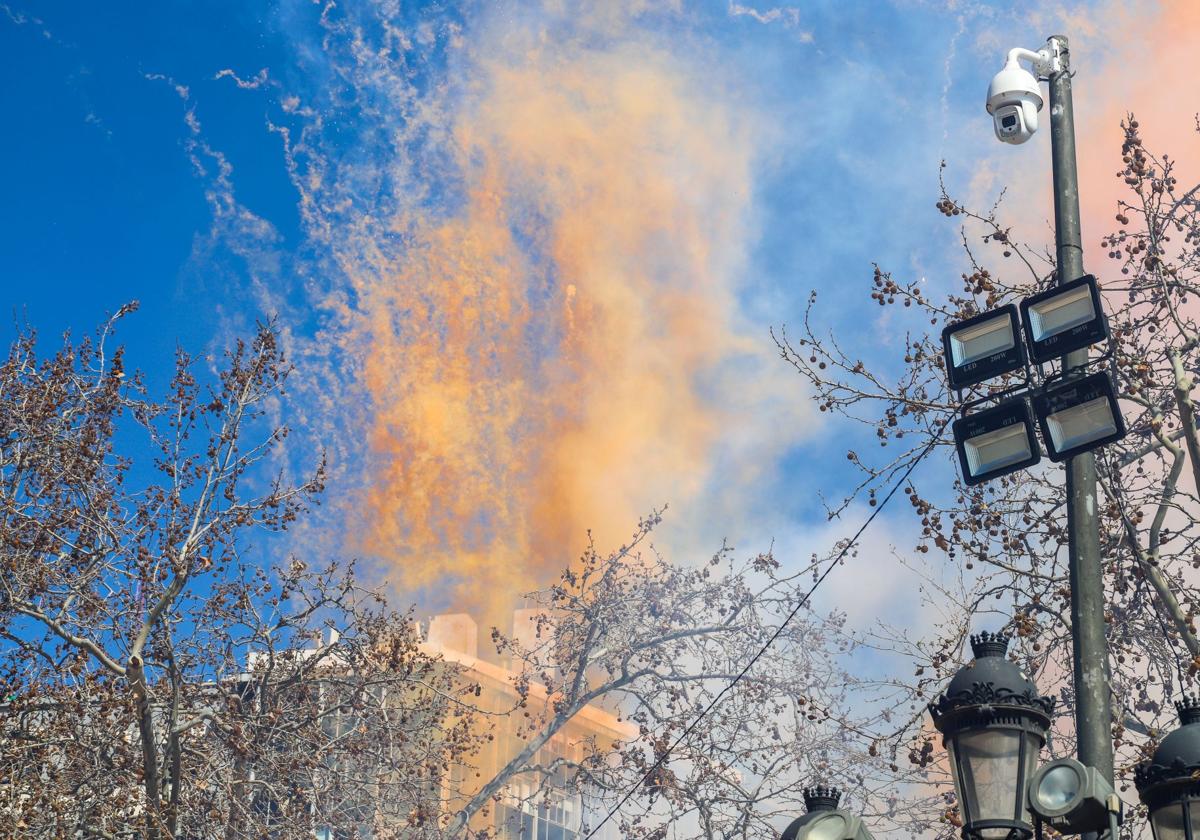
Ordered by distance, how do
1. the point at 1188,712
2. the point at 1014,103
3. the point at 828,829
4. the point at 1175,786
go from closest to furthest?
the point at 828,829 → the point at 1175,786 → the point at 1188,712 → the point at 1014,103

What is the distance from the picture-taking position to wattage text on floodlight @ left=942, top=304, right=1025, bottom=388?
6.98 meters

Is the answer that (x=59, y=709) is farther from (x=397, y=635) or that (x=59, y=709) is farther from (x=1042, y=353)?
(x=1042, y=353)

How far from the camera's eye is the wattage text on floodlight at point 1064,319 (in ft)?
22.1

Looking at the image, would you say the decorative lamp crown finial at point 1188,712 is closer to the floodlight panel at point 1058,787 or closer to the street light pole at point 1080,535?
the street light pole at point 1080,535

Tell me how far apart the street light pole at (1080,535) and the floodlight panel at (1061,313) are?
10.1 inches

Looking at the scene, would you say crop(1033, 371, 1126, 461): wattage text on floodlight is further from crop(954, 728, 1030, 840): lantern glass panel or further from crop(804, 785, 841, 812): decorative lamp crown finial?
crop(804, 785, 841, 812): decorative lamp crown finial

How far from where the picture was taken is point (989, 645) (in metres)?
5.88

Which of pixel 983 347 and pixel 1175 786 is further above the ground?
pixel 983 347

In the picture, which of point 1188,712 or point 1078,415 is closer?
point 1188,712

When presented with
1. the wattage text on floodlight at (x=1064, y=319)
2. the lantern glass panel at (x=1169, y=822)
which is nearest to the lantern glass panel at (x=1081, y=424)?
the wattage text on floodlight at (x=1064, y=319)

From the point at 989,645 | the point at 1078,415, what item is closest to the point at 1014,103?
the point at 1078,415

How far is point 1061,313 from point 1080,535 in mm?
1163

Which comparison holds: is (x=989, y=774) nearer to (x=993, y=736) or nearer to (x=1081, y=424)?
(x=993, y=736)

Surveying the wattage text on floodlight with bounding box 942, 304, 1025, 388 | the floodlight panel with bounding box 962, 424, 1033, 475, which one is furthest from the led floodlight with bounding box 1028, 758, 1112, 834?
the wattage text on floodlight with bounding box 942, 304, 1025, 388
